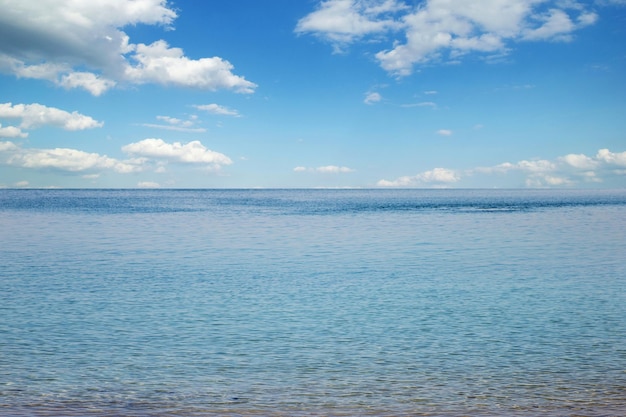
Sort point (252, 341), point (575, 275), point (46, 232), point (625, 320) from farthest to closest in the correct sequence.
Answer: point (46, 232)
point (575, 275)
point (625, 320)
point (252, 341)

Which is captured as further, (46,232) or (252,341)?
(46,232)

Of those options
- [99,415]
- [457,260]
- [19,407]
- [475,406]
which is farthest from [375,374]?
[457,260]

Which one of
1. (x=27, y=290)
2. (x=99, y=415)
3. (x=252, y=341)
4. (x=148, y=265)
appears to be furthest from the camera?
(x=148, y=265)

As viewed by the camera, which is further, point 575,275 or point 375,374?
point 575,275

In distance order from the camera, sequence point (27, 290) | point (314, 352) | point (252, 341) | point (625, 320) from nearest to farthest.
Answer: point (314, 352), point (252, 341), point (625, 320), point (27, 290)

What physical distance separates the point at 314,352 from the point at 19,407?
815 centimetres

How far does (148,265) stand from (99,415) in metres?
26.5

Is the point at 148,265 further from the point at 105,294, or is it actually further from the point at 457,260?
the point at 457,260

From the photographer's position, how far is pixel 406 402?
1266 cm

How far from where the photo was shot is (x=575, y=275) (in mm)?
31656

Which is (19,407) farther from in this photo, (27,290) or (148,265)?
(148,265)

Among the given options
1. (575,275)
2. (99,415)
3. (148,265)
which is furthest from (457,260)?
(99,415)

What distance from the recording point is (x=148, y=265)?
3750 cm

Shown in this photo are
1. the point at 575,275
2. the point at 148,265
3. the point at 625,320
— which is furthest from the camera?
the point at 148,265
